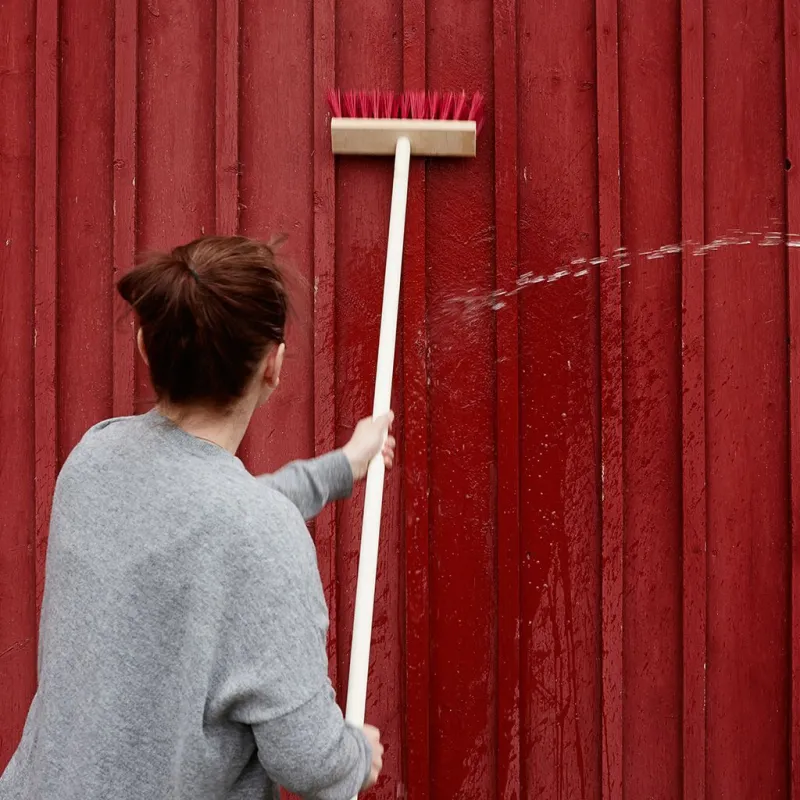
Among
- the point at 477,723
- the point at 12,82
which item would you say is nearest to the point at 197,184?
the point at 12,82

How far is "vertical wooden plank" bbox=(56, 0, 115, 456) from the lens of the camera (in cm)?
231

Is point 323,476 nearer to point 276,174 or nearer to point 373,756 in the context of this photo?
point 373,756

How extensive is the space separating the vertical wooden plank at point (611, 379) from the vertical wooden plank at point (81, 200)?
4.47ft

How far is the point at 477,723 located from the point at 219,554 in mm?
1396

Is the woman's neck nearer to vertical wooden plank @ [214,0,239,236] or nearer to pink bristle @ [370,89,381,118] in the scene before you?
vertical wooden plank @ [214,0,239,236]

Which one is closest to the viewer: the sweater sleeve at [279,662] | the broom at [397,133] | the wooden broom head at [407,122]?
the sweater sleeve at [279,662]

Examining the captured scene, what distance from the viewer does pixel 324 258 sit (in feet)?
7.57

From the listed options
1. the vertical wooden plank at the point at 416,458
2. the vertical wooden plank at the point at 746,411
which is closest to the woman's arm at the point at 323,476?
the vertical wooden plank at the point at 416,458

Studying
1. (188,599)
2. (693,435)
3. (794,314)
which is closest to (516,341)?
(693,435)

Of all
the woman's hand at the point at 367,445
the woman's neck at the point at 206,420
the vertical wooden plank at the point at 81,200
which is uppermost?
the vertical wooden plank at the point at 81,200

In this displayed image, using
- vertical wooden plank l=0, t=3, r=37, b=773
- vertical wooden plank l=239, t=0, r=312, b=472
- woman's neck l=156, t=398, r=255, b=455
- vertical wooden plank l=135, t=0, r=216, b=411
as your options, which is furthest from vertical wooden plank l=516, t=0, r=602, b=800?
vertical wooden plank l=0, t=3, r=37, b=773

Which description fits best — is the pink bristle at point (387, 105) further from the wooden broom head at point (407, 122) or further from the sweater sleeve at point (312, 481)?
the sweater sleeve at point (312, 481)

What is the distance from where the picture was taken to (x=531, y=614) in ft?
7.64

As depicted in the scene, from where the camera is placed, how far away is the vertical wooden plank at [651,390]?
7.62 ft
